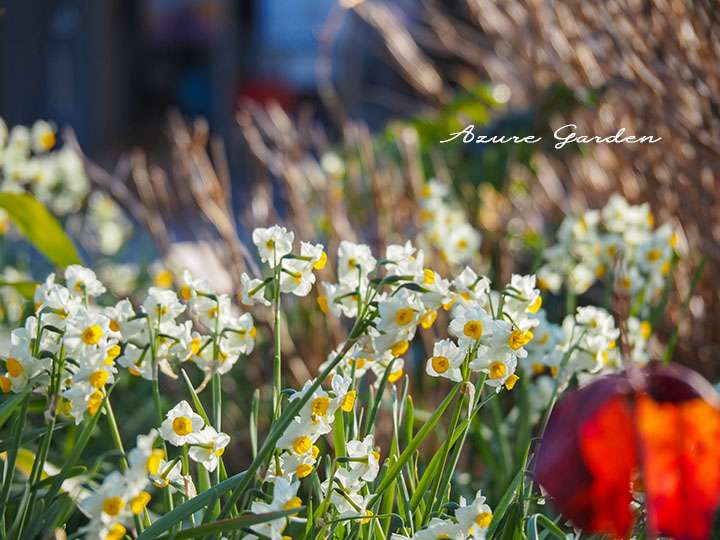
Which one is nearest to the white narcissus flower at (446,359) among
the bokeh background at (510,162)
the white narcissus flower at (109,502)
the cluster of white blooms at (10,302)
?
the white narcissus flower at (109,502)

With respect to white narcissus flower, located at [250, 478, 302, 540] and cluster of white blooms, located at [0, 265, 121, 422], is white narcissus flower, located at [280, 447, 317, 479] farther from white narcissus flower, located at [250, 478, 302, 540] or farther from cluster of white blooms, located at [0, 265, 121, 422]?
cluster of white blooms, located at [0, 265, 121, 422]

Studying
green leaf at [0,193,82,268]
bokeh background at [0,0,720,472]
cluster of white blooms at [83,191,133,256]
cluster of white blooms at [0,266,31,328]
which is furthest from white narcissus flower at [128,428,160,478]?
cluster of white blooms at [83,191,133,256]

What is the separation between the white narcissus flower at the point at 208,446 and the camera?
0.95m

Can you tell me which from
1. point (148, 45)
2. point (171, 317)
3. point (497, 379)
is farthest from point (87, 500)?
point (148, 45)

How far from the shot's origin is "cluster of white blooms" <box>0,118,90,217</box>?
2152mm

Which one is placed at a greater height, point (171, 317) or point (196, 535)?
point (171, 317)

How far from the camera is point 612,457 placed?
2.05 feet

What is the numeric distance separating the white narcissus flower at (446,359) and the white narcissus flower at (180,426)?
238 millimetres

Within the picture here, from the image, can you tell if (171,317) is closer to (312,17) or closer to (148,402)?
(148,402)

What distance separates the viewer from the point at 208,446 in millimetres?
952

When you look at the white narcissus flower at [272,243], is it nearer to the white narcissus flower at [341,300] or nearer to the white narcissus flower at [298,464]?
the white narcissus flower at [341,300]

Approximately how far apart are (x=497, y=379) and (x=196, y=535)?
1.08 ft

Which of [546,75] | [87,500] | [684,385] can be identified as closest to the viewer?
[684,385]

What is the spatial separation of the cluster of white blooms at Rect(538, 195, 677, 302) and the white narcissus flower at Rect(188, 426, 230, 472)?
31.1 inches
